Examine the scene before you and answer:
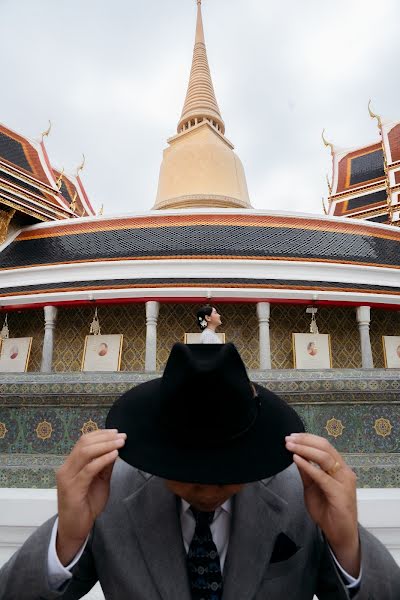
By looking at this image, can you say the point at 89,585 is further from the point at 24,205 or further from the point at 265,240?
the point at 24,205

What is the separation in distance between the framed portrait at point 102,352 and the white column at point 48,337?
0.75 meters

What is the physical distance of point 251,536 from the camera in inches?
43.4

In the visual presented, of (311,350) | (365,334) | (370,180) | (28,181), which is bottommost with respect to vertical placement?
(311,350)

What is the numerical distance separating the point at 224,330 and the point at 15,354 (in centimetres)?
505

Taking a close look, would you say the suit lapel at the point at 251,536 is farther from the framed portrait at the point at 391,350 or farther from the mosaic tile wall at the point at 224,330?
the framed portrait at the point at 391,350

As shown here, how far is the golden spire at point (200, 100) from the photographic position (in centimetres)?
2144

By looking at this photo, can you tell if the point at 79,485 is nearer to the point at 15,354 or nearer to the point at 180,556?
the point at 180,556

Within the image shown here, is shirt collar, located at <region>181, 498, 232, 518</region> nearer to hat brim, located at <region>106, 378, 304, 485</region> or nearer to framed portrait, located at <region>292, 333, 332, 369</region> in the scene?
hat brim, located at <region>106, 378, 304, 485</region>

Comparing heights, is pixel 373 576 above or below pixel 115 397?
below

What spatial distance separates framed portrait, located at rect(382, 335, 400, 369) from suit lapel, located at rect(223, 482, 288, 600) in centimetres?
1101

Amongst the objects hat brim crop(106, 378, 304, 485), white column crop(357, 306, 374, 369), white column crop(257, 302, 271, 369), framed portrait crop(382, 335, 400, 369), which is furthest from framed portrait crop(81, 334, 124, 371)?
hat brim crop(106, 378, 304, 485)

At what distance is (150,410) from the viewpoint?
43.5 inches

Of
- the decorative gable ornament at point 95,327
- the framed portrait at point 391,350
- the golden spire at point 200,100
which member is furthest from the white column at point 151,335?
the golden spire at point 200,100

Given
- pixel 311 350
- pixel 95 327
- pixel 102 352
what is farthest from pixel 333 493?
pixel 95 327
